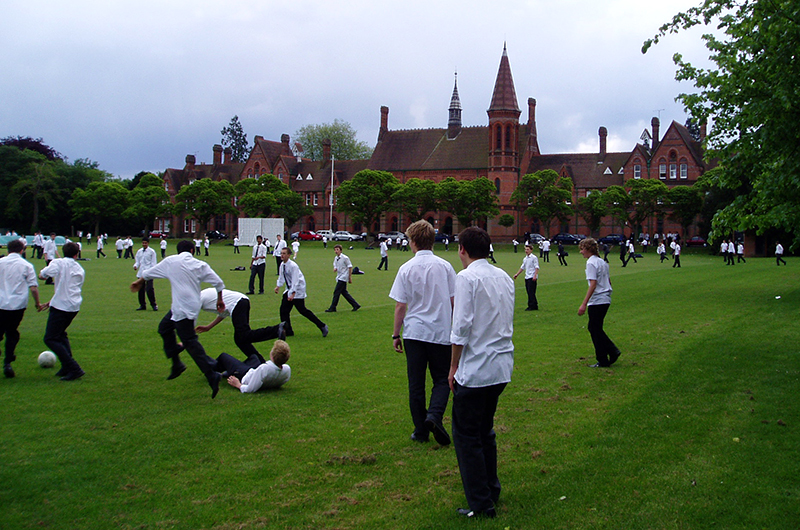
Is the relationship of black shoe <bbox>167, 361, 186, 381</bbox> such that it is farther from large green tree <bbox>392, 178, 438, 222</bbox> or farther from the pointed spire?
the pointed spire

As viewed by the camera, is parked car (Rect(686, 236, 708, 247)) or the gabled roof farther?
the gabled roof

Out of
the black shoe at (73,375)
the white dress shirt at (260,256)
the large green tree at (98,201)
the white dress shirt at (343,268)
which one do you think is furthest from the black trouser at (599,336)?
the large green tree at (98,201)

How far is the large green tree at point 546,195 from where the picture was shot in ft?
248

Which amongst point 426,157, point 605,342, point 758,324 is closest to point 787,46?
point 605,342

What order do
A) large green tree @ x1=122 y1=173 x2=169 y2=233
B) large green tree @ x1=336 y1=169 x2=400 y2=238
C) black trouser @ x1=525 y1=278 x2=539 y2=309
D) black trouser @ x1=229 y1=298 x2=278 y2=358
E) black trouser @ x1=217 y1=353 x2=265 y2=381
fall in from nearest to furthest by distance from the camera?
1. black trouser @ x1=217 y1=353 x2=265 y2=381
2. black trouser @ x1=229 y1=298 x2=278 y2=358
3. black trouser @ x1=525 y1=278 x2=539 y2=309
4. large green tree @ x1=336 y1=169 x2=400 y2=238
5. large green tree @ x1=122 y1=173 x2=169 y2=233

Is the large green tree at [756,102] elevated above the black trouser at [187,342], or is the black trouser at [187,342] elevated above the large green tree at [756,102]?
the large green tree at [756,102]

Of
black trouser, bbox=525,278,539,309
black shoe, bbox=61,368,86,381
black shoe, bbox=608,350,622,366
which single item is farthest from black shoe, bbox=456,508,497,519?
black trouser, bbox=525,278,539,309

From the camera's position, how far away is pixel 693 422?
687cm

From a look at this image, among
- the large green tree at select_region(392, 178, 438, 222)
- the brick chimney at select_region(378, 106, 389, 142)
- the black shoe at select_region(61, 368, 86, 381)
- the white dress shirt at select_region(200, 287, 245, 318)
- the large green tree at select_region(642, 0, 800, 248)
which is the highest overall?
the brick chimney at select_region(378, 106, 389, 142)

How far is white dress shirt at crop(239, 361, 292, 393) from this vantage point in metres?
8.00

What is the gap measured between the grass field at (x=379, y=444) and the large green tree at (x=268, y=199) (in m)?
72.2

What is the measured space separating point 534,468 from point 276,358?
355 centimetres

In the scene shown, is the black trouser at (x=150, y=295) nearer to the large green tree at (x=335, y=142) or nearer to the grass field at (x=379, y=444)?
the grass field at (x=379, y=444)

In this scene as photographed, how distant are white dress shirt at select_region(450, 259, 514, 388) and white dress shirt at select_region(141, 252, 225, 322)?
174 inches
